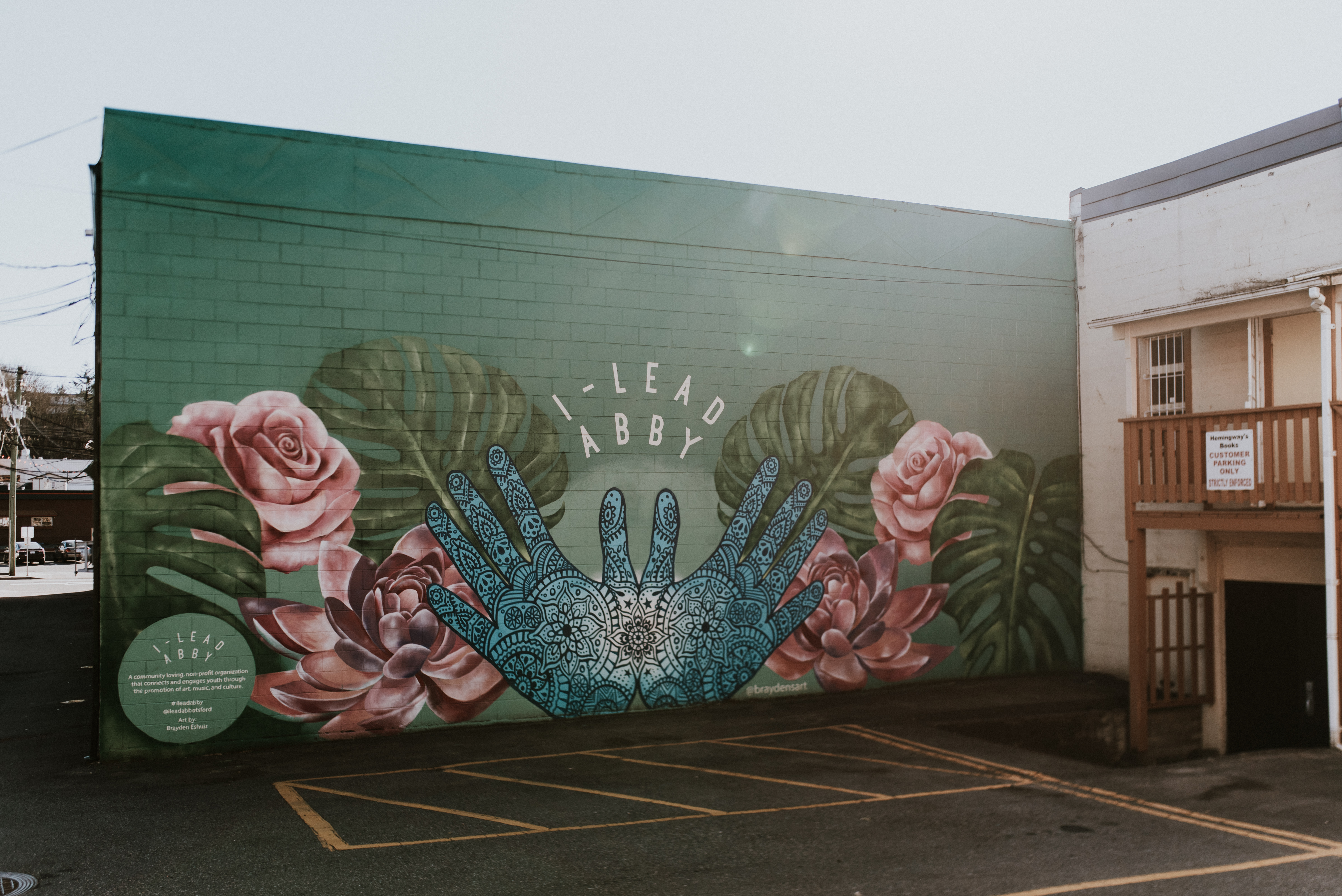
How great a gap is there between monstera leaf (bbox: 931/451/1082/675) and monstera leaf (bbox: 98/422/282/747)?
8197 millimetres

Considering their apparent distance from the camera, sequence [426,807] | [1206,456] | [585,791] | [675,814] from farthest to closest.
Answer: [1206,456]
[585,791]
[426,807]
[675,814]

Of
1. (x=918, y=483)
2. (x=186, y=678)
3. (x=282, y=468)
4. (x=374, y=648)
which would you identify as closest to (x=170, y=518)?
(x=282, y=468)

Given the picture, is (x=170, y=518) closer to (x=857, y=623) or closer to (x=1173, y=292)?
(x=857, y=623)

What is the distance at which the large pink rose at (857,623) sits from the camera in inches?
491

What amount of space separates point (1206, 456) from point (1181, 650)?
266 cm

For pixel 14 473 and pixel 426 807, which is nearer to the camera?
pixel 426 807

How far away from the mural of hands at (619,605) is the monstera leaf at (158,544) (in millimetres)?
1842

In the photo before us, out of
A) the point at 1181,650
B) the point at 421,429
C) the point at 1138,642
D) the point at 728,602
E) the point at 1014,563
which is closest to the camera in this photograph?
the point at 421,429

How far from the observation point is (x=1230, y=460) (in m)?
10.9

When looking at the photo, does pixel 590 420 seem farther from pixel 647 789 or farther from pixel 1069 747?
pixel 1069 747

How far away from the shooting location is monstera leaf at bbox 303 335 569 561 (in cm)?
1051

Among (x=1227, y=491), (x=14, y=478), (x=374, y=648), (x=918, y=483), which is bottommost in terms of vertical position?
(x=374, y=648)

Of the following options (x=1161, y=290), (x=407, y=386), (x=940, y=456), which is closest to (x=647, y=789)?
(x=407, y=386)

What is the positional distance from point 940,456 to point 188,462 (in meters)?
8.78
